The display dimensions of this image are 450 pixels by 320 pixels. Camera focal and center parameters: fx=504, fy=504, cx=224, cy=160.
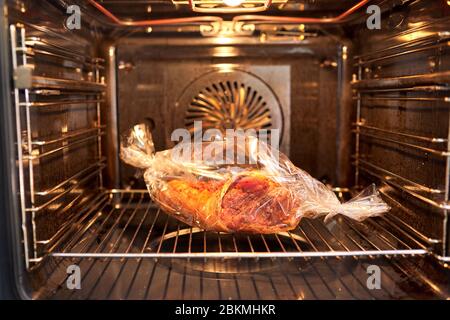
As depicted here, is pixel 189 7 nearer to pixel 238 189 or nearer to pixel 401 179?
pixel 238 189

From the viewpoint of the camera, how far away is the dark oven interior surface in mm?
956

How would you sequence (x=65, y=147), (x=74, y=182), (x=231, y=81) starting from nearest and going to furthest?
(x=65, y=147) < (x=74, y=182) < (x=231, y=81)

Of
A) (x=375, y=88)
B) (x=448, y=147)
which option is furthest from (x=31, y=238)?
(x=375, y=88)

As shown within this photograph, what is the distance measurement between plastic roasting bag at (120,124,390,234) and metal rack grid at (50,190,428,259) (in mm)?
58

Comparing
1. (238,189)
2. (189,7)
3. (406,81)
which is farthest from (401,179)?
(189,7)

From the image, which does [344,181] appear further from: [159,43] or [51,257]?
[51,257]

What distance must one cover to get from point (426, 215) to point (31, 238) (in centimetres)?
81

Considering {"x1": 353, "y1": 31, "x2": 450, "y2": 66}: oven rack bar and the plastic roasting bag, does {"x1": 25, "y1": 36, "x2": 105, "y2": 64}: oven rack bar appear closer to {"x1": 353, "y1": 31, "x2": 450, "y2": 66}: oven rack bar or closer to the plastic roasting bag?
the plastic roasting bag

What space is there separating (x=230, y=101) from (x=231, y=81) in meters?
0.06

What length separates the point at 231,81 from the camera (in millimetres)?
1515

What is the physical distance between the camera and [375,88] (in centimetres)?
134
